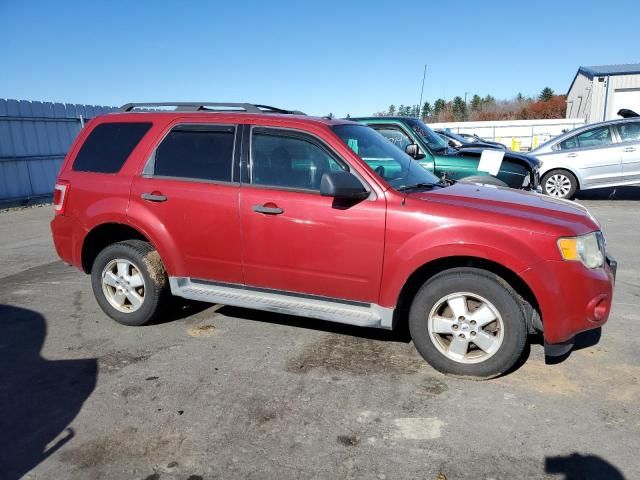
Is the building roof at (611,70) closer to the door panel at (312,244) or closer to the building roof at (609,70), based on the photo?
the building roof at (609,70)

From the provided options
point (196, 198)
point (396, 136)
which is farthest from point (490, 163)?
point (196, 198)

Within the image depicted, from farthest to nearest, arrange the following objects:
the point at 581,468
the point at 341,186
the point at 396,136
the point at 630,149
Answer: the point at 630,149, the point at 396,136, the point at 341,186, the point at 581,468

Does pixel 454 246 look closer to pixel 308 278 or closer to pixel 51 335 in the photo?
pixel 308 278

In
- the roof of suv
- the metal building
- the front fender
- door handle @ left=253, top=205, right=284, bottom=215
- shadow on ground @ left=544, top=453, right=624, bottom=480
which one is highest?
the metal building

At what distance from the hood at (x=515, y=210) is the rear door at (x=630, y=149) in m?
8.00

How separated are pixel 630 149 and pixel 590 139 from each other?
805mm

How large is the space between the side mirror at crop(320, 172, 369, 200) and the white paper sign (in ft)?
14.2

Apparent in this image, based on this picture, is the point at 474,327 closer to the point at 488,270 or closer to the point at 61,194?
the point at 488,270

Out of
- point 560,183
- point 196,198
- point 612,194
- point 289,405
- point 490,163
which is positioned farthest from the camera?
point 612,194

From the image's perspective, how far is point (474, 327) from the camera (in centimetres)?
343

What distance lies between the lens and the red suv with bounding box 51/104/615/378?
332 cm

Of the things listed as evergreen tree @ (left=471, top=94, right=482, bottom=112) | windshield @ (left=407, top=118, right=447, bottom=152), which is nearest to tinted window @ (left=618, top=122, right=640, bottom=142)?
windshield @ (left=407, top=118, right=447, bottom=152)

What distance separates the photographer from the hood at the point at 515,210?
3.27 metres

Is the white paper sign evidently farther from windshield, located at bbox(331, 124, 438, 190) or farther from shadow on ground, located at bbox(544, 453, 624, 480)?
shadow on ground, located at bbox(544, 453, 624, 480)
